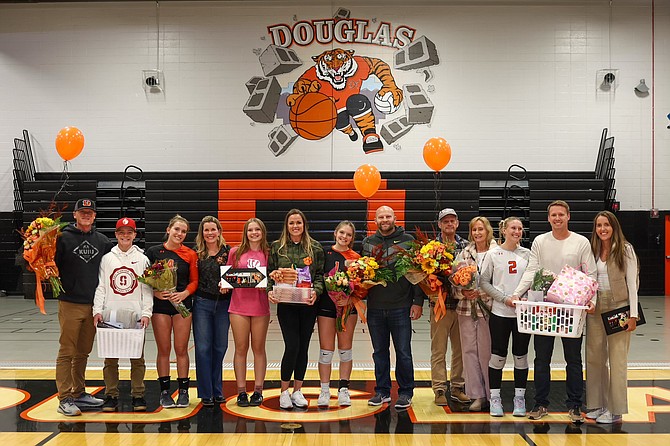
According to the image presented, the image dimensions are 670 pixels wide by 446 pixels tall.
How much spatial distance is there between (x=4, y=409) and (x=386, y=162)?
1021cm

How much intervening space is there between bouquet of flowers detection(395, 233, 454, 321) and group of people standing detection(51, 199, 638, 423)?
155mm

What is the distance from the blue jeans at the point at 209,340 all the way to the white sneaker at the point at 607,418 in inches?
115

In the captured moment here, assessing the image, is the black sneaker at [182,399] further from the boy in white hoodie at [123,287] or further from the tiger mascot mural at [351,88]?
the tiger mascot mural at [351,88]

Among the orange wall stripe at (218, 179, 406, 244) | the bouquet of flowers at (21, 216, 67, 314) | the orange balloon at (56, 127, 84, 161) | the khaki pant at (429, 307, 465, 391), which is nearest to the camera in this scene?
the bouquet of flowers at (21, 216, 67, 314)

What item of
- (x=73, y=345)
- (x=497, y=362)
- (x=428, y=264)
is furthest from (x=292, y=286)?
(x=73, y=345)

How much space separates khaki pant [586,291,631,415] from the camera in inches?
183

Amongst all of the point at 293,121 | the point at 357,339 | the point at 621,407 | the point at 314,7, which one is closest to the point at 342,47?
the point at 314,7

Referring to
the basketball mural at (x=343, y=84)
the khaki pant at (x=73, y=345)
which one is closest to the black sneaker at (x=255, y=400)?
the khaki pant at (x=73, y=345)

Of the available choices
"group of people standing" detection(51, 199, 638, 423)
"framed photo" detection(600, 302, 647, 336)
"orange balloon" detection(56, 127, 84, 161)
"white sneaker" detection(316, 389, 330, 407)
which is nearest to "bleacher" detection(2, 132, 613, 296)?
"orange balloon" detection(56, 127, 84, 161)

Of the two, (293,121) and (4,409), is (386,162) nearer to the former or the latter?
(293,121)

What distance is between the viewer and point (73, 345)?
16.3ft

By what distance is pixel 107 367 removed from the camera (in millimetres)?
5133

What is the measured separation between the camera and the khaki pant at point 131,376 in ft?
16.7

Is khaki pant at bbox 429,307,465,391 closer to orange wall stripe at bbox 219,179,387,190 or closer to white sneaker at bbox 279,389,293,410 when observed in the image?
white sneaker at bbox 279,389,293,410
